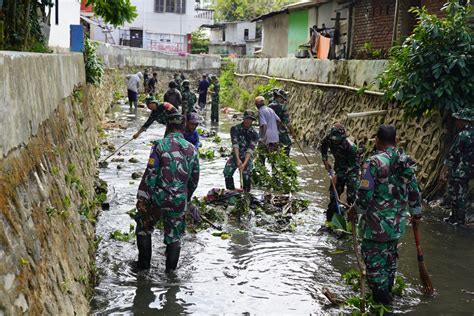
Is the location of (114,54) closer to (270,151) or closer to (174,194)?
(270,151)

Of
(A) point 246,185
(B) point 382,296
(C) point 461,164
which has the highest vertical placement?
(C) point 461,164

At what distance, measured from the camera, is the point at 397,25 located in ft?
53.2

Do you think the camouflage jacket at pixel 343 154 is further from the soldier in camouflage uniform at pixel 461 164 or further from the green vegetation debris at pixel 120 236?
the green vegetation debris at pixel 120 236

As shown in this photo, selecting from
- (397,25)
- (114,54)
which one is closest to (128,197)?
(397,25)

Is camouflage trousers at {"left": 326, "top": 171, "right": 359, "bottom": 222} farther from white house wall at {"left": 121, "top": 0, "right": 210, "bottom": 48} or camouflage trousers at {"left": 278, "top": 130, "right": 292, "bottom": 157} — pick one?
white house wall at {"left": 121, "top": 0, "right": 210, "bottom": 48}

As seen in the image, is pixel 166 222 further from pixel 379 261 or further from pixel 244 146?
pixel 244 146

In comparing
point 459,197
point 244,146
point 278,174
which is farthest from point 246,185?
point 459,197

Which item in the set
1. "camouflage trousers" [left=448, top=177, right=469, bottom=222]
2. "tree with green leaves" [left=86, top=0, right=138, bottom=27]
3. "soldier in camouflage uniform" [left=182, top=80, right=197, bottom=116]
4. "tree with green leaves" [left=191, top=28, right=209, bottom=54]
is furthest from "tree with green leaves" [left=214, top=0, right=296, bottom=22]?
"camouflage trousers" [left=448, top=177, right=469, bottom=222]

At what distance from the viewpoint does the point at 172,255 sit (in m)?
6.55

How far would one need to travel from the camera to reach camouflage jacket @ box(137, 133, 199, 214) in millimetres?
6203

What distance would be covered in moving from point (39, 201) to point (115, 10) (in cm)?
830

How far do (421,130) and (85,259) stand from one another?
808 centimetres

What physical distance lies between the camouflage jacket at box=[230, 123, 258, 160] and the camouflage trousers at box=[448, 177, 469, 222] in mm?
3604

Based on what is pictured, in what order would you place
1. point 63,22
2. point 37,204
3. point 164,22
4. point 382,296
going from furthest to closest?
point 164,22, point 63,22, point 382,296, point 37,204
